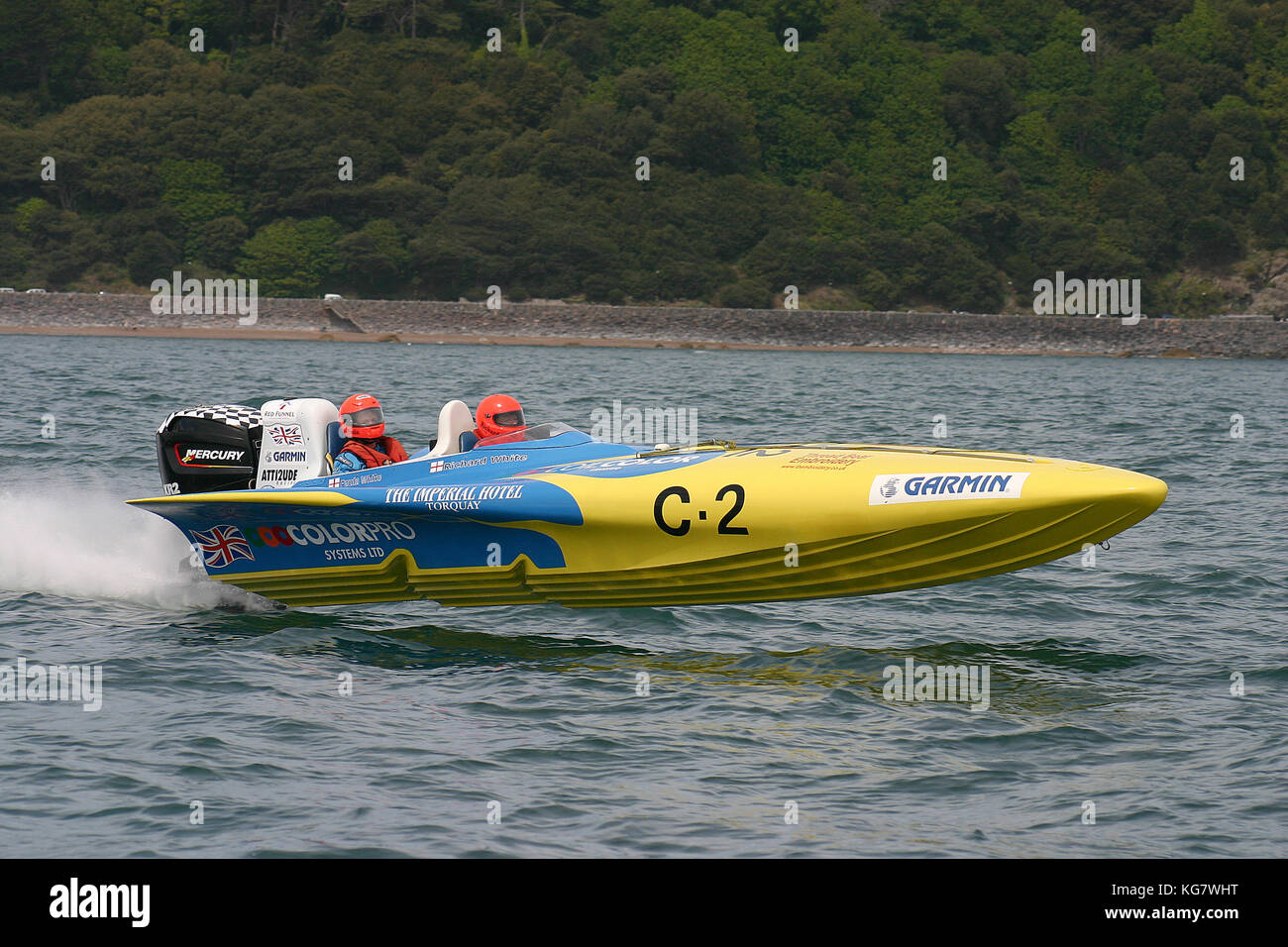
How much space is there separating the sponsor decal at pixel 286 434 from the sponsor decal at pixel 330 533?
712 millimetres

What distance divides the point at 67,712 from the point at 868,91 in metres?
96.0

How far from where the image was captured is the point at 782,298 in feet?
269

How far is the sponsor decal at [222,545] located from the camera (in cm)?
1090

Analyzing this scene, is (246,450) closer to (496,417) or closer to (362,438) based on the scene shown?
(362,438)

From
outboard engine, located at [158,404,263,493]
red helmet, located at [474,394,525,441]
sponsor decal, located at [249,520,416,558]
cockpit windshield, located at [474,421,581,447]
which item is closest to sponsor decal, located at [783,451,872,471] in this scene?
cockpit windshield, located at [474,421,581,447]

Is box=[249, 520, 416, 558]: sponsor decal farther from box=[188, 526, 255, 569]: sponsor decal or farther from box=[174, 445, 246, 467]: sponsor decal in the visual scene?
box=[174, 445, 246, 467]: sponsor decal

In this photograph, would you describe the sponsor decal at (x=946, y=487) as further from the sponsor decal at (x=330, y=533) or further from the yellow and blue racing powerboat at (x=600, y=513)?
the sponsor decal at (x=330, y=533)

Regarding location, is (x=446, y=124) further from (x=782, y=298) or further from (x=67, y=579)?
(x=67, y=579)

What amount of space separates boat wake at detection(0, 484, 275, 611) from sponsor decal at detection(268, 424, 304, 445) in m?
1.18

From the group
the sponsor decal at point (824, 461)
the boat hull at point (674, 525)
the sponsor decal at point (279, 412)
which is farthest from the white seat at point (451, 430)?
the sponsor decal at point (824, 461)

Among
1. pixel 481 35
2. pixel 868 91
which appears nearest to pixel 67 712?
pixel 868 91

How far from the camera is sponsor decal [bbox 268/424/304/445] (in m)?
11.1
